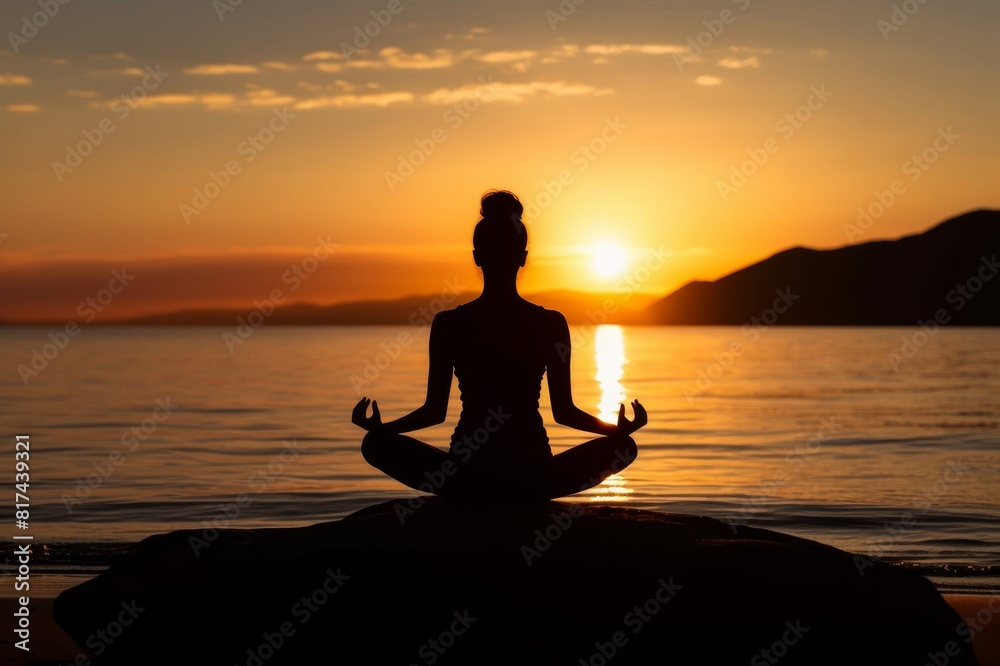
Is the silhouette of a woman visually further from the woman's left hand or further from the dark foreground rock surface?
the dark foreground rock surface

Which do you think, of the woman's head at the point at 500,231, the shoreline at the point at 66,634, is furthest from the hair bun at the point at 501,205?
the shoreline at the point at 66,634

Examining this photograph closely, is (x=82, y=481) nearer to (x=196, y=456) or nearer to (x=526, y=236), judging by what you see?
(x=196, y=456)

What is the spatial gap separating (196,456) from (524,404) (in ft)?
57.4

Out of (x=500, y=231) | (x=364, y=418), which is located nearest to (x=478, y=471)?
(x=364, y=418)

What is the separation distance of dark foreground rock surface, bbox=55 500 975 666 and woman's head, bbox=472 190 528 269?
1.80 m

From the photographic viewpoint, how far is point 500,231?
652 cm

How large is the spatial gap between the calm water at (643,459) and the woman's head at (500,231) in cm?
743

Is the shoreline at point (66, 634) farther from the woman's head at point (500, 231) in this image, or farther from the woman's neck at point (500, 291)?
the woman's head at point (500, 231)

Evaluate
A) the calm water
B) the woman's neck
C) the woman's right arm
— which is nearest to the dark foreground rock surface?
the woman's right arm

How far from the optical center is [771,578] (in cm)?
557

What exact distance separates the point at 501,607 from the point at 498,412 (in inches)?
57.3

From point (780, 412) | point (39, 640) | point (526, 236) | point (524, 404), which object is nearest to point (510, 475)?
point (524, 404)

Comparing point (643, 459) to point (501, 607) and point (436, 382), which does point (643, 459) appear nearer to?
point (436, 382)

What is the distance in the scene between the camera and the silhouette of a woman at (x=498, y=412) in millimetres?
6500
